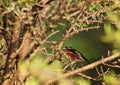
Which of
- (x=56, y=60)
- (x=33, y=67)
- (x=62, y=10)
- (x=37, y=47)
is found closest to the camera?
(x=33, y=67)

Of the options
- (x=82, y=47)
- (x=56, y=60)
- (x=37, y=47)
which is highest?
(x=37, y=47)

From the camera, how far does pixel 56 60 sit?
574 cm

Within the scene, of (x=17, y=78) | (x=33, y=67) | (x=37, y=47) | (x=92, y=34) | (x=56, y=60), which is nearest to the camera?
(x=33, y=67)

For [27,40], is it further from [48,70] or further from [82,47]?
[82,47]

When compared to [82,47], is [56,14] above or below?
above

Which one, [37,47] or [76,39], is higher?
[37,47]

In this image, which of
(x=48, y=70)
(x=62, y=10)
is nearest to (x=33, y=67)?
(x=48, y=70)

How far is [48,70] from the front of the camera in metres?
3.64

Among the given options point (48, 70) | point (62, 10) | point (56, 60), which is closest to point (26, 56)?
point (56, 60)

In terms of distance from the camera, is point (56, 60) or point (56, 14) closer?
point (56, 14)

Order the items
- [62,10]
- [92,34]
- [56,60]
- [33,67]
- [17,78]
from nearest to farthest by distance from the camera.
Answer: [33,67] < [62,10] < [17,78] < [56,60] < [92,34]

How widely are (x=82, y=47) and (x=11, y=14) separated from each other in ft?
39.0

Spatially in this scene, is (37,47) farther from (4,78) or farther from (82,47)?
(82,47)

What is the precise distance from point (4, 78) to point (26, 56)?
545mm
